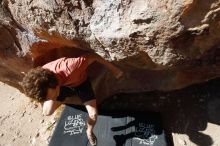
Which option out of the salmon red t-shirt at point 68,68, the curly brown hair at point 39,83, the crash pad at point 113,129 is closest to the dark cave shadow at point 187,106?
the crash pad at point 113,129

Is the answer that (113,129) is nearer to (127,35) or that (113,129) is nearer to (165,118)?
(165,118)

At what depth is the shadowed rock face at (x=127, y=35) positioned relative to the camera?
243 centimetres

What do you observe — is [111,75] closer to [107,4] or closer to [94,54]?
[94,54]

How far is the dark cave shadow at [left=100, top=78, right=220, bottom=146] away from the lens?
3.47 m

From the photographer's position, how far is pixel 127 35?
8.60ft

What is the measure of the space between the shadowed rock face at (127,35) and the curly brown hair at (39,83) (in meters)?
0.33

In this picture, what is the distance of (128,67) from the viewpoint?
353 centimetres

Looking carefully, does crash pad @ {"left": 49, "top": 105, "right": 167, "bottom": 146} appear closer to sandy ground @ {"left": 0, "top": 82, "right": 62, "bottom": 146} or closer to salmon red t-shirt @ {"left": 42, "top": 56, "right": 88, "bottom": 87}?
sandy ground @ {"left": 0, "top": 82, "right": 62, "bottom": 146}

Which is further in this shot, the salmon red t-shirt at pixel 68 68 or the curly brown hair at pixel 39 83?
the salmon red t-shirt at pixel 68 68

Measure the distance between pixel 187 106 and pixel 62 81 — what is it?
3.94ft

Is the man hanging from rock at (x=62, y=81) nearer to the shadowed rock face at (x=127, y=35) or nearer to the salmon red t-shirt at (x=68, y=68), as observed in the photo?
the salmon red t-shirt at (x=68, y=68)

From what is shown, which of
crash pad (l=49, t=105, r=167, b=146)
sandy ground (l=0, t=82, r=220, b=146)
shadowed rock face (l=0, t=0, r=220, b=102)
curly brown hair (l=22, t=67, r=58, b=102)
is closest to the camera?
shadowed rock face (l=0, t=0, r=220, b=102)

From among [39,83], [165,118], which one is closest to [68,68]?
[39,83]

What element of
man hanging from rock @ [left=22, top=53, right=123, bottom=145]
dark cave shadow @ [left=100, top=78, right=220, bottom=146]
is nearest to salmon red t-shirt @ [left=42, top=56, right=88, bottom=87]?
man hanging from rock @ [left=22, top=53, right=123, bottom=145]
